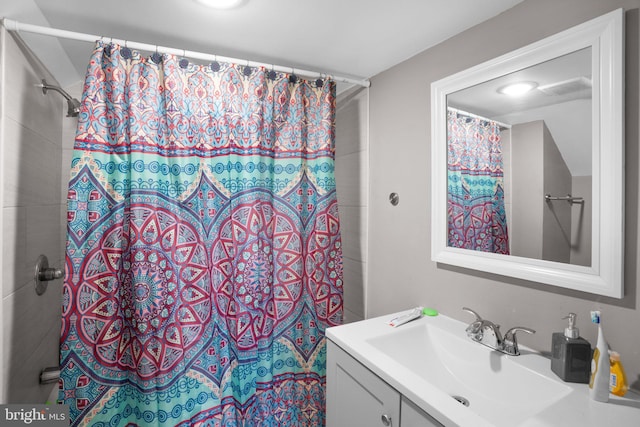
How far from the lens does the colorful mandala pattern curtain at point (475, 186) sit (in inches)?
48.4

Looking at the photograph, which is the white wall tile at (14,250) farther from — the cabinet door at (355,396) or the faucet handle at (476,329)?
the faucet handle at (476,329)

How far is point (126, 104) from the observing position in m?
1.33

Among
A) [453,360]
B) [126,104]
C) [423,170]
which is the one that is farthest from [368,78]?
[453,360]

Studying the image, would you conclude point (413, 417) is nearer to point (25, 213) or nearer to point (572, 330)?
point (572, 330)

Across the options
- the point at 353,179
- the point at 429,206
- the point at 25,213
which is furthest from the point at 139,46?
the point at 429,206

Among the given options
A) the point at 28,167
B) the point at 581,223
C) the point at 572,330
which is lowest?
the point at 572,330

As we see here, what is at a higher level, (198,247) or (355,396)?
(198,247)

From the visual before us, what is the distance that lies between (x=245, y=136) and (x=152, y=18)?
0.60m

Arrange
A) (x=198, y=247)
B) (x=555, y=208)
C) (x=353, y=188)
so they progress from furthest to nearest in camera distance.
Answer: (x=353, y=188), (x=198, y=247), (x=555, y=208)

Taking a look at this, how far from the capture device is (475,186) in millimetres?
1325

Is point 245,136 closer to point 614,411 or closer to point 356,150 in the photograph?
point 356,150

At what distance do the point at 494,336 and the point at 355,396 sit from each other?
0.57 meters

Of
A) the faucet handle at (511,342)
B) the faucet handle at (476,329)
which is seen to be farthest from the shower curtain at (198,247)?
the faucet handle at (511,342)

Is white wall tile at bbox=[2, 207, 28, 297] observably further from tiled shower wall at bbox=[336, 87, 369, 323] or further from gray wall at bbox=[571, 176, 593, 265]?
gray wall at bbox=[571, 176, 593, 265]
